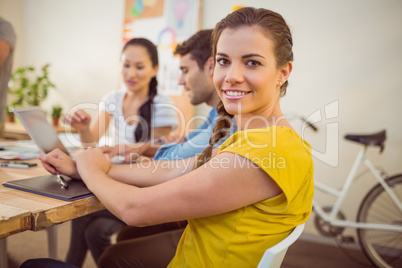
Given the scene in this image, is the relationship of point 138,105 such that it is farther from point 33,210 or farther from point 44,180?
point 33,210

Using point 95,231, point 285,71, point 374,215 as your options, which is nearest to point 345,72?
point 374,215

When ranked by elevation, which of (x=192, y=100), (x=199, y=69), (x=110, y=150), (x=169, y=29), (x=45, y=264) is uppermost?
(x=169, y=29)

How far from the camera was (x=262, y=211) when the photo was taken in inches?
28.4

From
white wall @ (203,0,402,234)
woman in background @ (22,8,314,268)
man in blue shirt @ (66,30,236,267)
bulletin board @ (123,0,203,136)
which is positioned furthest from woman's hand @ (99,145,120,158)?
white wall @ (203,0,402,234)

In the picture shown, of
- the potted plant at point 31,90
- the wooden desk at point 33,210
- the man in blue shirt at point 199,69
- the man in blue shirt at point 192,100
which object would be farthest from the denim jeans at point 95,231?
the potted plant at point 31,90

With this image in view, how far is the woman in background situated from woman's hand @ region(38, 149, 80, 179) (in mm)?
87

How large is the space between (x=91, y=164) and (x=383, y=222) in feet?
7.74

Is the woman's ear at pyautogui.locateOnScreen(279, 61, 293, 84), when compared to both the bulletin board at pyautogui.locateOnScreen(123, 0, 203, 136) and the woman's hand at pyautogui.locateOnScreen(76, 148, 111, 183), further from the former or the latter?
the bulletin board at pyautogui.locateOnScreen(123, 0, 203, 136)

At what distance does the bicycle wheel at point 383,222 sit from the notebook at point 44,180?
206 cm

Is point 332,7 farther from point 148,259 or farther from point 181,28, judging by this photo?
point 148,259

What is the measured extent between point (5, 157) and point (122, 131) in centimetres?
80

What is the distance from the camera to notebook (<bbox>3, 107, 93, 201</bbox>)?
88cm

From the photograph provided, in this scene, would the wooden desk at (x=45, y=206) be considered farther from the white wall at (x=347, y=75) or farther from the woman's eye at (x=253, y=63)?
the white wall at (x=347, y=75)

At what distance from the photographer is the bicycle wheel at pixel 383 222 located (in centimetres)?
227
